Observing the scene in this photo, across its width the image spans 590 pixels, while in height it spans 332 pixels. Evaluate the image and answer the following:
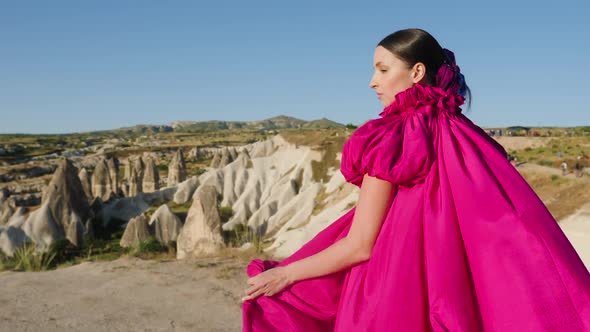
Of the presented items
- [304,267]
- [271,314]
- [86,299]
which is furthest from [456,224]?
[86,299]

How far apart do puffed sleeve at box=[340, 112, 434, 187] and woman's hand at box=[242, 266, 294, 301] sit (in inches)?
16.4

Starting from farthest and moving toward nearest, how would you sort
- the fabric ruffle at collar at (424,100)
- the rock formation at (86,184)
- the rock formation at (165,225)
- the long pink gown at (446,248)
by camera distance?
the rock formation at (86,184)
the rock formation at (165,225)
the fabric ruffle at collar at (424,100)
the long pink gown at (446,248)

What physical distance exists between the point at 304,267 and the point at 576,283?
2.74ft

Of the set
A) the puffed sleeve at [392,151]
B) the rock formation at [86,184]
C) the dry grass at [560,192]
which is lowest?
the rock formation at [86,184]

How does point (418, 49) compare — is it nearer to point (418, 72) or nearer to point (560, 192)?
point (418, 72)

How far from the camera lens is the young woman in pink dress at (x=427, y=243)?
1518 millimetres

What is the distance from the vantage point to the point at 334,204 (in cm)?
2312

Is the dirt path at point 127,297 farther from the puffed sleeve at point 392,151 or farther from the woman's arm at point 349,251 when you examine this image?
the puffed sleeve at point 392,151

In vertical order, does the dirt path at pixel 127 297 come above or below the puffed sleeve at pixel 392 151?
below

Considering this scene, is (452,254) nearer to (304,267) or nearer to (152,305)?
(304,267)

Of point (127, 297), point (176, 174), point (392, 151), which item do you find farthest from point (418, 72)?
point (176, 174)

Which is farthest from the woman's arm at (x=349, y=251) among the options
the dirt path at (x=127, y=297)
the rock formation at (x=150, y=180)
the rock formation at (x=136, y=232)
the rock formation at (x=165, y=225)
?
the rock formation at (x=150, y=180)

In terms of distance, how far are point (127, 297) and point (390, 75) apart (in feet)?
20.1

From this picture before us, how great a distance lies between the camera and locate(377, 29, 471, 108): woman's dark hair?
1.85 meters
